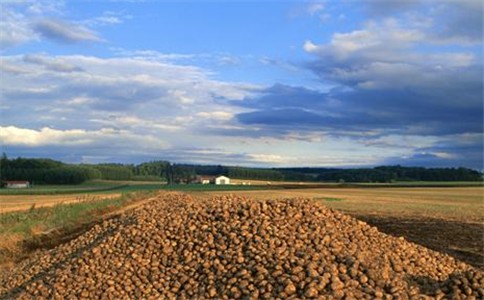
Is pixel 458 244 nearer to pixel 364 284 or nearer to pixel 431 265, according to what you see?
pixel 431 265

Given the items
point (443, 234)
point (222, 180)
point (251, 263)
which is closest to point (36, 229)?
point (443, 234)

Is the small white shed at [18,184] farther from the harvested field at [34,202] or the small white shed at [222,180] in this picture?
the harvested field at [34,202]

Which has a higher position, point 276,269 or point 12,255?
point 276,269

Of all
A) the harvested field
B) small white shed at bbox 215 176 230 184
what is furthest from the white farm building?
the harvested field

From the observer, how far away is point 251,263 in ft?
31.1

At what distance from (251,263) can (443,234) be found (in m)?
12.0

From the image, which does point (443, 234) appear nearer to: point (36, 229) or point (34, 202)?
point (36, 229)

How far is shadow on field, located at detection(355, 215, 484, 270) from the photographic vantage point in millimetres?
15891

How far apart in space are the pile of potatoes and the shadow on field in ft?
14.6

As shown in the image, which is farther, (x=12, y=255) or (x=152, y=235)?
(x=12, y=255)

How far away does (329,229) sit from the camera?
11461 mm

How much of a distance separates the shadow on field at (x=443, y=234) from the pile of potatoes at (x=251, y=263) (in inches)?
175

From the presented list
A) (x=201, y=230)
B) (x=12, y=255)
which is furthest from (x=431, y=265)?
(x=12, y=255)

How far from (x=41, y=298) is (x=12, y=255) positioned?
8.66 meters
